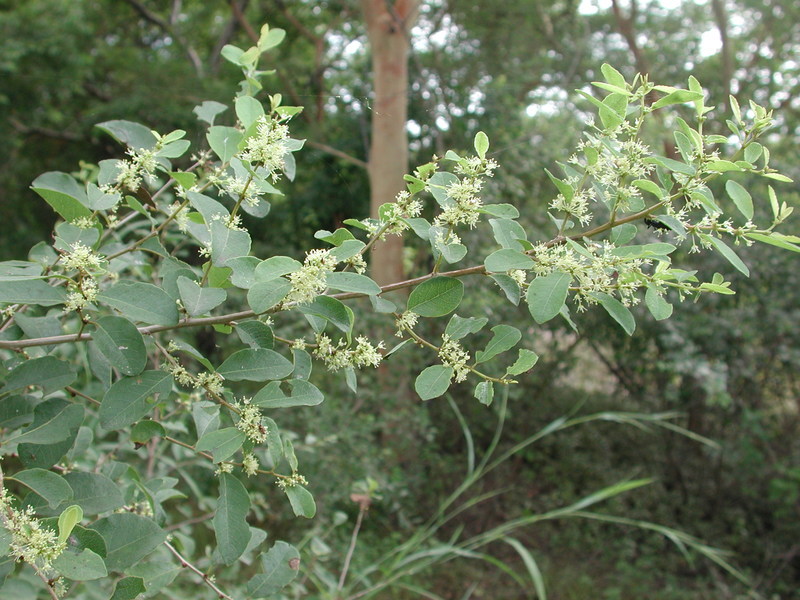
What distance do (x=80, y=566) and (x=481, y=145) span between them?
0.54 m

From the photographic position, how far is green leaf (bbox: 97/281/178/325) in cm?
68

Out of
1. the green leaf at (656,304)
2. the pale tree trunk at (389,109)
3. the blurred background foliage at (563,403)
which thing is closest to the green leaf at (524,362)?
the green leaf at (656,304)

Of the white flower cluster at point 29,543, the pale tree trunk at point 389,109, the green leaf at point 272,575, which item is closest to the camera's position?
the white flower cluster at point 29,543

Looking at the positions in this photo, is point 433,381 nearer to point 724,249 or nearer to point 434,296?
point 434,296

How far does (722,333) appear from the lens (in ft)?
10.6

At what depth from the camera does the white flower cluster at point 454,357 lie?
2.46 feet

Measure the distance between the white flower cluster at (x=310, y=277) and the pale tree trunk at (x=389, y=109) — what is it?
Result: 9.46ft

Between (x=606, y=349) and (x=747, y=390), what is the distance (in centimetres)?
68

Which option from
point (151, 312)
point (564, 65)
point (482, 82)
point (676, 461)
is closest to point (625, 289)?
point (151, 312)

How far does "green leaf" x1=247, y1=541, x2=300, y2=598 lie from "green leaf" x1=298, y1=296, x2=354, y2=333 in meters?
0.36

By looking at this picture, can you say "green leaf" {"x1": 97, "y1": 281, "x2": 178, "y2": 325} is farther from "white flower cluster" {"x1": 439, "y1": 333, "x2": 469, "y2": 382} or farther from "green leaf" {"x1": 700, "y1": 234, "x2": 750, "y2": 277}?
"green leaf" {"x1": 700, "y1": 234, "x2": 750, "y2": 277}

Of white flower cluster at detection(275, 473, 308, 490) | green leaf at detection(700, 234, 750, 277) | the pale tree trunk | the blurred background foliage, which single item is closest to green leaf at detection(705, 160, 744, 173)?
green leaf at detection(700, 234, 750, 277)

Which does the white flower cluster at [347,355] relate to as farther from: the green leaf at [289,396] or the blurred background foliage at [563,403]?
the blurred background foliage at [563,403]

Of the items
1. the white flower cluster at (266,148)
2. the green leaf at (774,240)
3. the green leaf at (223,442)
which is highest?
the white flower cluster at (266,148)
